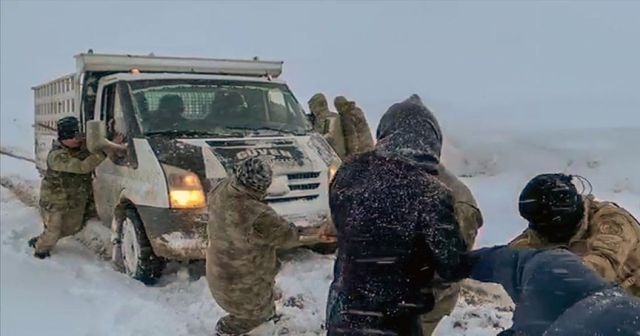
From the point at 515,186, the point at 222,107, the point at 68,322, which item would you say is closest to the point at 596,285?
the point at 68,322

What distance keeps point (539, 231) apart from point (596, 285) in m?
0.77

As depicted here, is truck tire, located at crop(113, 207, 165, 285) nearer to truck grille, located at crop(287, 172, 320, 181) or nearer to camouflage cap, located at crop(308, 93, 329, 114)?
truck grille, located at crop(287, 172, 320, 181)

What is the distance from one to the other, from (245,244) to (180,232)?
1686mm

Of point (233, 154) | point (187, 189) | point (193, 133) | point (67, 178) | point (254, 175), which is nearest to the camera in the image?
point (254, 175)

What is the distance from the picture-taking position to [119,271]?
736 centimetres

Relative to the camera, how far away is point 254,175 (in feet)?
15.7

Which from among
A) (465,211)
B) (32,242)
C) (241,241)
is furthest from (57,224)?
(465,211)

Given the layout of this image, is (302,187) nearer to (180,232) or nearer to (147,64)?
(180,232)

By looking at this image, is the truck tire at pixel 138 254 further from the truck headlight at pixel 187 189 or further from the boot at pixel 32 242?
the boot at pixel 32 242

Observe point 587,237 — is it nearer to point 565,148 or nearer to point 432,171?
point 432,171

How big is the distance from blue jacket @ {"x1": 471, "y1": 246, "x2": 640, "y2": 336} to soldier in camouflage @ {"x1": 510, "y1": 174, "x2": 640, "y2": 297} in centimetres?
23

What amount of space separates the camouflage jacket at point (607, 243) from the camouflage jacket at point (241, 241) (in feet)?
7.21

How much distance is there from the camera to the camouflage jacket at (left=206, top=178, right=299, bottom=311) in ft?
15.9

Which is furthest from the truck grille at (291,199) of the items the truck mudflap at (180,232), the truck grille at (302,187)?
the truck mudflap at (180,232)
